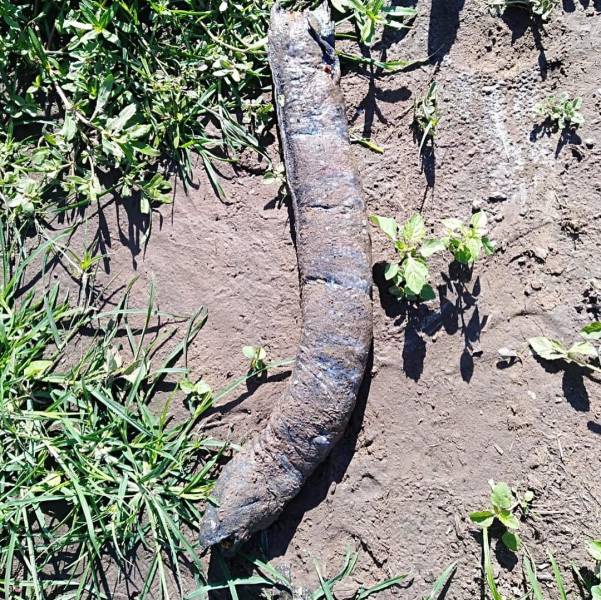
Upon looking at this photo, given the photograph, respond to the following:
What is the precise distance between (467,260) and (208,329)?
1431 mm

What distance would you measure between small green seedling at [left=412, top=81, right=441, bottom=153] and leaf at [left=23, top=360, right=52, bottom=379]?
92.6 inches

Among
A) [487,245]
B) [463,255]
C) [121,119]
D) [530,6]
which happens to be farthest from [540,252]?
[121,119]

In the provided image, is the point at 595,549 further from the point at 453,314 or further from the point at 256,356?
the point at 256,356

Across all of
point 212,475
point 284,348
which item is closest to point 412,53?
point 284,348

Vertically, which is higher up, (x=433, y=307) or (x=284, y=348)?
(x=433, y=307)

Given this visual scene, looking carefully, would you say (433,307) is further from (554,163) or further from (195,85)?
(195,85)

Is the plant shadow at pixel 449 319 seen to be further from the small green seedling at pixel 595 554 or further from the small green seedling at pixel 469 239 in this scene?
the small green seedling at pixel 595 554

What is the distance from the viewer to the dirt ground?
10.7 feet

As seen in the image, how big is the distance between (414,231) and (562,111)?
99 centimetres

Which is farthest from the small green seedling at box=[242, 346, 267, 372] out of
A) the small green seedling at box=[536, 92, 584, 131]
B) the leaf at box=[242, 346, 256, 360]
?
the small green seedling at box=[536, 92, 584, 131]

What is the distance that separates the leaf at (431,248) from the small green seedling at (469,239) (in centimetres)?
3

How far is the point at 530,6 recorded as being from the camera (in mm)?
3395

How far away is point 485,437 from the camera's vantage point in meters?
3.29

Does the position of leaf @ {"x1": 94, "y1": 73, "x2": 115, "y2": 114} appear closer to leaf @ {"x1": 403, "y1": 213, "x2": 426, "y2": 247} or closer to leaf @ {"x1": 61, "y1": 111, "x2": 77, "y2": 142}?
leaf @ {"x1": 61, "y1": 111, "x2": 77, "y2": 142}
